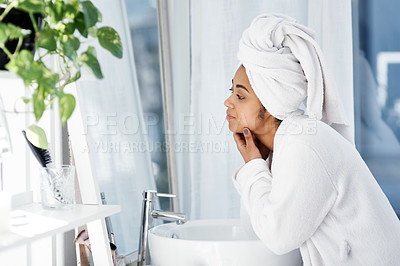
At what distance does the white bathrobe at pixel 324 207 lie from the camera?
1272 millimetres

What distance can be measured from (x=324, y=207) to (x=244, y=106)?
0.38m

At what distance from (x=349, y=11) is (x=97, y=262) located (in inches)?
57.4

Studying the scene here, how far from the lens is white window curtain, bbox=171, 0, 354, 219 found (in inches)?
82.3

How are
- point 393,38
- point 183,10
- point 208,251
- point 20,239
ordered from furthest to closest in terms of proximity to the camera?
point 183,10 < point 393,38 < point 208,251 < point 20,239

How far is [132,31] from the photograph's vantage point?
6.72 ft

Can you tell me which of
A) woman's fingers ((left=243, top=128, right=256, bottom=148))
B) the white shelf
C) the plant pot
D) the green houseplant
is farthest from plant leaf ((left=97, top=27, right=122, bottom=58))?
woman's fingers ((left=243, top=128, right=256, bottom=148))

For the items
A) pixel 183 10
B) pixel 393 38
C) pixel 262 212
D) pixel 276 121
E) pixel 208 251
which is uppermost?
pixel 183 10

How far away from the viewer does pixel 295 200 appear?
1.26 meters

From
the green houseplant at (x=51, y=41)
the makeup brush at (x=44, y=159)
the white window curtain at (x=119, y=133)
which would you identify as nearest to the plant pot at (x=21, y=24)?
the green houseplant at (x=51, y=41)

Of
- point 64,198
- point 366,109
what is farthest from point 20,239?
point 366,109

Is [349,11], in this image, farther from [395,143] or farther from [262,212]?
[262,212]

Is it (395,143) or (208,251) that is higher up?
(395,143)

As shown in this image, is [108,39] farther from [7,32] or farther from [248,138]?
[248,138]

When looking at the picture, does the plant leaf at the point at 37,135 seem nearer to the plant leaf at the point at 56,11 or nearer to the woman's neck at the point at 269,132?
the plant leaf at the point at 56,11
